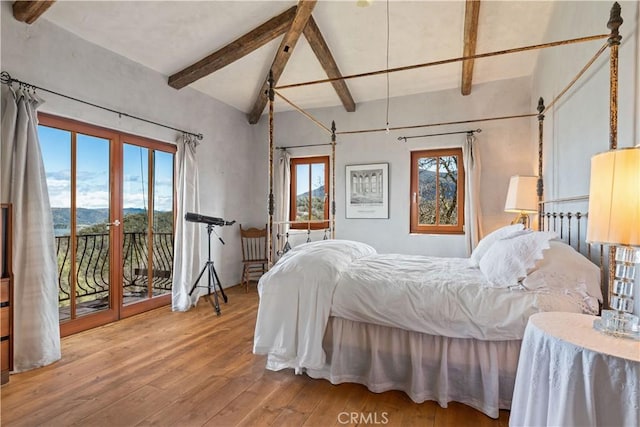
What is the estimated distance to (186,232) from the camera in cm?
409

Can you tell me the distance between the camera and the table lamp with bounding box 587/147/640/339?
1160 mm

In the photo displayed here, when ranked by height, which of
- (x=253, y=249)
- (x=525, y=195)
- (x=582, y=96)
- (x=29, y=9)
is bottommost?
(x=253, y=249)

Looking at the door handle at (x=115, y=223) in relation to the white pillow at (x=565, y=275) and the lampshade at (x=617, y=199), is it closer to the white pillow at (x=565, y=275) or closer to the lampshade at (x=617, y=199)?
the white pillow at (x=565, y=275)

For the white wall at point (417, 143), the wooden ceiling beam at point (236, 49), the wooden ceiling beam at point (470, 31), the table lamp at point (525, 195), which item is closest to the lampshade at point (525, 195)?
the table lamp at point (525, 195)

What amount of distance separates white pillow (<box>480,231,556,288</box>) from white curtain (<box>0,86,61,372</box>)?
3.27 m

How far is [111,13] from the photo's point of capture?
2898 millimetres

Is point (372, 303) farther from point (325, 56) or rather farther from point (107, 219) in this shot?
point (325, 56)

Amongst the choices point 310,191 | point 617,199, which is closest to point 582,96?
point 617,199

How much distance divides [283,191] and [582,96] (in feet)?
12.7

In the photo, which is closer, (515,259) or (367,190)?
(515,259)

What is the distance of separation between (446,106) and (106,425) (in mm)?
4821

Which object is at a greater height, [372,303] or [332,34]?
[332,34]

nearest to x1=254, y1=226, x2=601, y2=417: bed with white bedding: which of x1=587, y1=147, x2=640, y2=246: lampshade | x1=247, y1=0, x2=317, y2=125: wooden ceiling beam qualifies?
x1=587, y1=147, x2=640, y2=246: lampshade

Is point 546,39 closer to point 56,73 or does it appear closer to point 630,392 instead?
point 630,392
